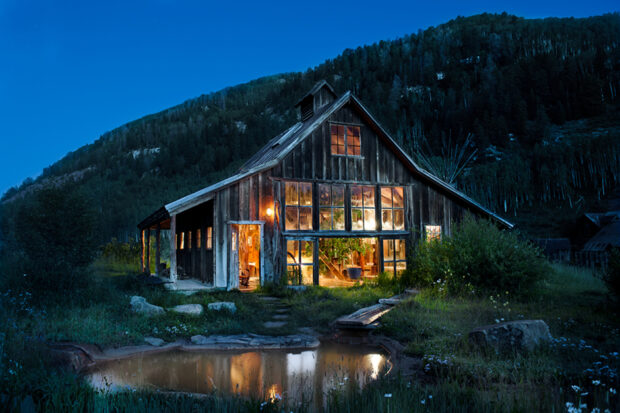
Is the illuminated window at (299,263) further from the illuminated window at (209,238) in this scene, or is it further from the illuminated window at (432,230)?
the illuminated window at (432,230)

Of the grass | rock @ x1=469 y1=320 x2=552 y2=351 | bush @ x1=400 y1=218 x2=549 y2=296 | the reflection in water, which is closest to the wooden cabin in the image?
the grass

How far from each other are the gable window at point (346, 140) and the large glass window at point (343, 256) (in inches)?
167

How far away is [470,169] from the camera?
2539 inches

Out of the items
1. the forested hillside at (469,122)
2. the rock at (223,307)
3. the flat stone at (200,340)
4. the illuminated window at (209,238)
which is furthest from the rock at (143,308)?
the forested hillside at (469,122)

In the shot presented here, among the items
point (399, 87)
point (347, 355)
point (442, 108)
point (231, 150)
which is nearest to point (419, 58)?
point (399, 87)

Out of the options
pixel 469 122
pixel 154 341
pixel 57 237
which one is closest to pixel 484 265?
pixel 154 341

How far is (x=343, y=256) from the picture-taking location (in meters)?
19.5

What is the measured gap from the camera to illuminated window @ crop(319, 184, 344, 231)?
661 inches

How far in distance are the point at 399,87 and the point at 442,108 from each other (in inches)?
516

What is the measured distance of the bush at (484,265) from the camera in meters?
11.7

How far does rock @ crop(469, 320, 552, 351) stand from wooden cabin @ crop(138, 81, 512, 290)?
9.33m

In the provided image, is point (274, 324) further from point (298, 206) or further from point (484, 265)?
point (298, 206)

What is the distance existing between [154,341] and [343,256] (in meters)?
12.4

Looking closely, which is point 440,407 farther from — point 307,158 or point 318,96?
point 318,96
